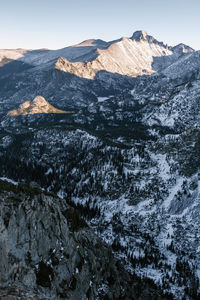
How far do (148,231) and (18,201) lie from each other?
4428 inches

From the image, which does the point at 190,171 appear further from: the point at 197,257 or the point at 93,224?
the point at 93,224

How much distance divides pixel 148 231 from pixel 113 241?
27.0m

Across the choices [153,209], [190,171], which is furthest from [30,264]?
[190,171]

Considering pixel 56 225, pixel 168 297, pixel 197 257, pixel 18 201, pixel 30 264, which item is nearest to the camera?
pixel 30 264

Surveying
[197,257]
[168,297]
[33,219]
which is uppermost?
[33,219]

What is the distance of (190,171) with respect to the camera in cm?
19888

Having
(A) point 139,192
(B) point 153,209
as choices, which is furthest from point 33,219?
(A) point 139,192

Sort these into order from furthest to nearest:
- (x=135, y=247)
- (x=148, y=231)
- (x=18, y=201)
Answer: (x=148, y=231) → (x=135, y=247) → (x=18, y=201)

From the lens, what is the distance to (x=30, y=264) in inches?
2522

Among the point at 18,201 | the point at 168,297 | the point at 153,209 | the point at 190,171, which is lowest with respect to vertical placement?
the point at 168,297

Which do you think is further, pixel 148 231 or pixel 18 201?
pixel 148 231

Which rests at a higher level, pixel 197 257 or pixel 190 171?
pixel 190 171

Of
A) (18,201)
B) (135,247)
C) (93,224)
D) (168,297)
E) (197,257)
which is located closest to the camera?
(18,201)

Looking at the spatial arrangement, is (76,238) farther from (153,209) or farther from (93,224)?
(153,209)
